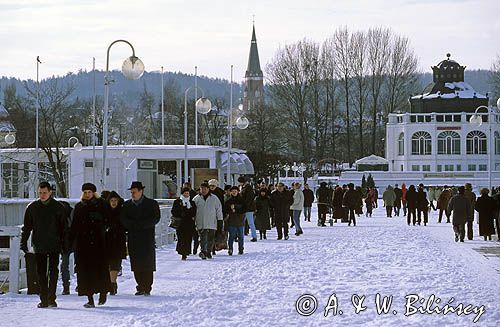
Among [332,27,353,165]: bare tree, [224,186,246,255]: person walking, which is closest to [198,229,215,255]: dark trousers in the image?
[224,186,246,255]: person walking

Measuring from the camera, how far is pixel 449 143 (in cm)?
10381

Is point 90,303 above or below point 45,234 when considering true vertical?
below

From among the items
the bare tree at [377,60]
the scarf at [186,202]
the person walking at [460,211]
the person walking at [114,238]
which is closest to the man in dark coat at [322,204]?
the person walking at [460,211]

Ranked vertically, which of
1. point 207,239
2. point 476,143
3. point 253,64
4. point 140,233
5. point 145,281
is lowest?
point 145,281

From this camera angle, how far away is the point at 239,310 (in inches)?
Result: 508

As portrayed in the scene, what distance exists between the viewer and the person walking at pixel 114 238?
1490 cm

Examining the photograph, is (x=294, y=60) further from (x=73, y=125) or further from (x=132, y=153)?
(x=132, y=153)

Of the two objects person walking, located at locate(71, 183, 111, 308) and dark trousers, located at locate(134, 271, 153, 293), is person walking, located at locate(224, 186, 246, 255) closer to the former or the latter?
dark trousers, located at locate(134, 271, 153, 293)

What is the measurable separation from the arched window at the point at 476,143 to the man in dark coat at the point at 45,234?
9166 cm

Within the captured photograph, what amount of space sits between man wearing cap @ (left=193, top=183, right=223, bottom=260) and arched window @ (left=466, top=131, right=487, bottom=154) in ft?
274

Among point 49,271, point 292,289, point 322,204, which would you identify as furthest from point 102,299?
point 322,204

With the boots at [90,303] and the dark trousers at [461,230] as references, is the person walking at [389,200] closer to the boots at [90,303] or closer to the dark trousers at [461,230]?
the dark trousers at [461,230]

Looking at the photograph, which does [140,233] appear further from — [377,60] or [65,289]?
[377,60]

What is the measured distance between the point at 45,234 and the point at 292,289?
3.65m
